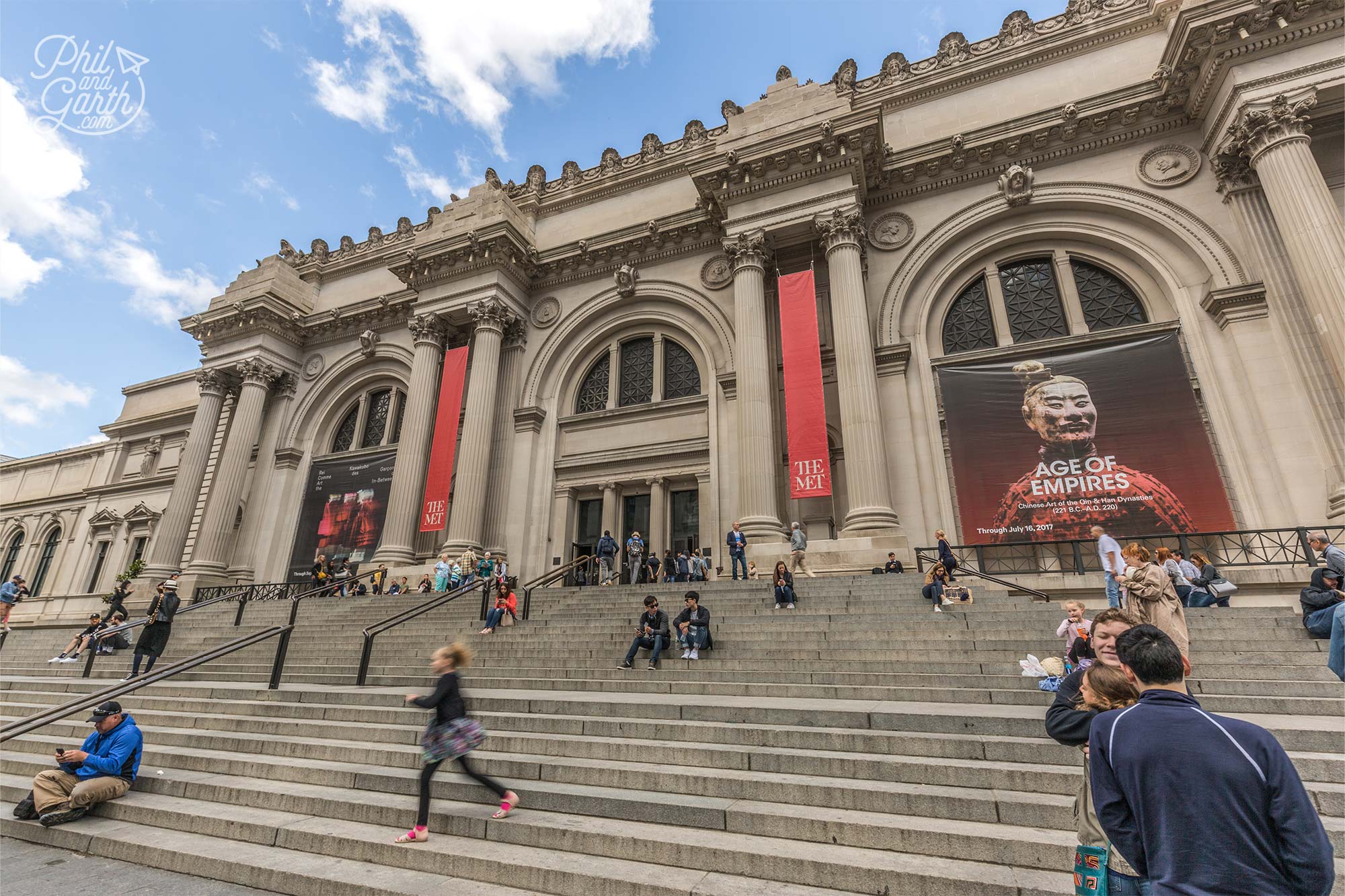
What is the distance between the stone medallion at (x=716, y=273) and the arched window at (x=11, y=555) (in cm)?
3899

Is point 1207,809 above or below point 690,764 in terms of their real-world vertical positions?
above

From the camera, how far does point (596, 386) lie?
21.4m

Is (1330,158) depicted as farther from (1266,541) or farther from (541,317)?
(541,317)

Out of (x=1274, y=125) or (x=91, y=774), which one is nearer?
(x=91, y=774)

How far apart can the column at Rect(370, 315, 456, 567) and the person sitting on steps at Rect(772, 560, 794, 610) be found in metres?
12.7

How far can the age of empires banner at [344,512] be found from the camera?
21.8m

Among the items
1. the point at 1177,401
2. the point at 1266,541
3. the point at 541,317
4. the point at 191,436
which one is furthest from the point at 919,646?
the point at 191,436

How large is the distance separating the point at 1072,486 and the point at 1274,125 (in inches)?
343

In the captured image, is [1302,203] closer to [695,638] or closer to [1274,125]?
[1274,125]

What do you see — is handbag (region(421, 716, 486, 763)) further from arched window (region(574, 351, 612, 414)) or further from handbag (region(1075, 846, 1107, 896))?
arched window (region(574, 351, 612, 414))

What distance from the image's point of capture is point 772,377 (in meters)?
17.5

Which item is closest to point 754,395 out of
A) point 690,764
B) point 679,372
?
point 679,372

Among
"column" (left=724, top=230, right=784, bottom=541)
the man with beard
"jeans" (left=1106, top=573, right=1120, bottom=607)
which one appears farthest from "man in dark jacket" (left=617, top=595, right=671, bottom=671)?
the man with beard

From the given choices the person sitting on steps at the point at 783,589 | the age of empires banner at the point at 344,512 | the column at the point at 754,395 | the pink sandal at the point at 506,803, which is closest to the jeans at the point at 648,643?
the person sitting on steps at the point at 783,589
